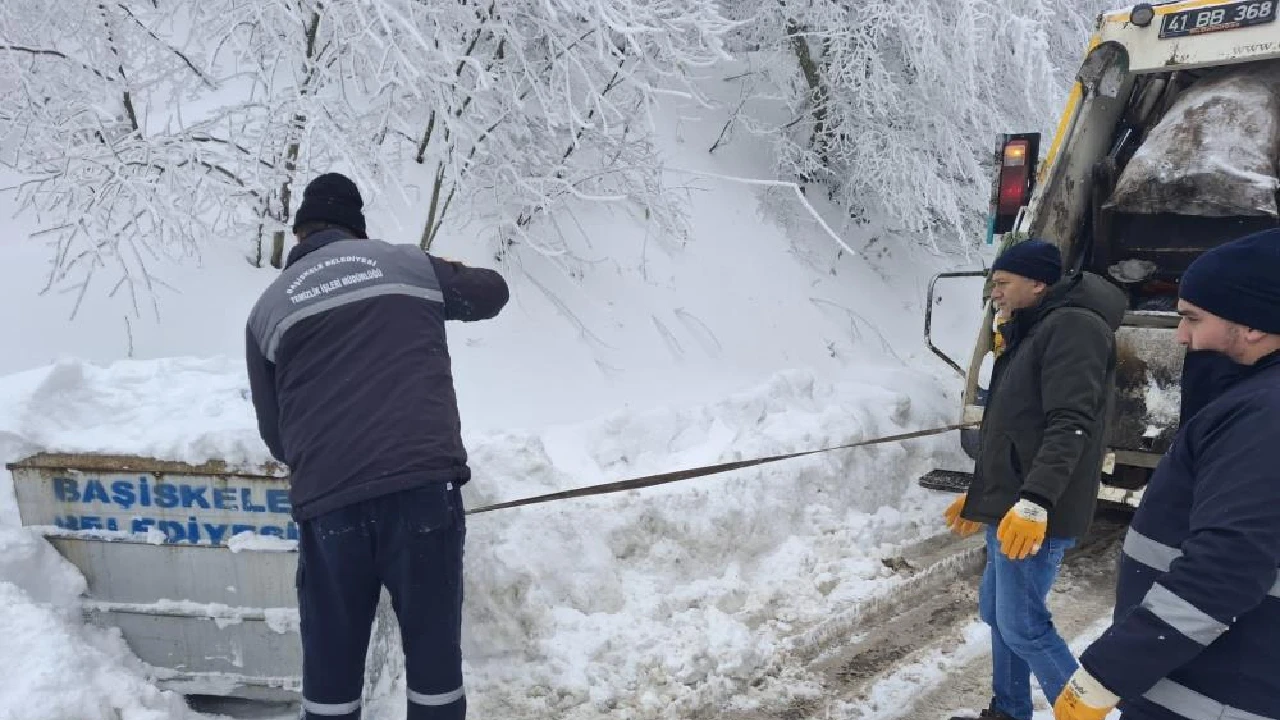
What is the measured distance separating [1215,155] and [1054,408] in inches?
129

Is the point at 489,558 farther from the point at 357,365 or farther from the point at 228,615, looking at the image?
the point at 357,365

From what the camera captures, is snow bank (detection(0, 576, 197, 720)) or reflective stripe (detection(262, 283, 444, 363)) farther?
snow bank (detection(0, 576, 197, 720))

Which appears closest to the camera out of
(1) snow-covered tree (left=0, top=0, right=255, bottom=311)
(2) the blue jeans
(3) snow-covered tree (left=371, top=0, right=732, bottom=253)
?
(2) the blue jeans

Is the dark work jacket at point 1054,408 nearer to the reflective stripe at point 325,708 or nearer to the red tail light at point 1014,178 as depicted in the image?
the reflective stripe at point 325,708

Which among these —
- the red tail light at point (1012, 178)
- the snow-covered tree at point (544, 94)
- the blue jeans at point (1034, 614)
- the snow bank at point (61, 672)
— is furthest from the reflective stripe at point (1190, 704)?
the red tail light at point (1012, 178)

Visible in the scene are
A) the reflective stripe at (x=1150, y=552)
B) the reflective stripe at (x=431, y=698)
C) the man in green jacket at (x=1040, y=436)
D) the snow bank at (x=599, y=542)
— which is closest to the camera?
the reflective stripe at (x=1150, y=552)

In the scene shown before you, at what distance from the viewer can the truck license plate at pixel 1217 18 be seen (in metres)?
4.92

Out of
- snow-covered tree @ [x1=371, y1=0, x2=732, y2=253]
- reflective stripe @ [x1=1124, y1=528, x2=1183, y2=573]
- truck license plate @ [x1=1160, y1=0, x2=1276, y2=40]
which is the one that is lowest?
reflective stripe @ [x1=1124, y1=528, x2=1183, y2=573]

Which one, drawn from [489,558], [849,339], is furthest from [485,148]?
[849,339]

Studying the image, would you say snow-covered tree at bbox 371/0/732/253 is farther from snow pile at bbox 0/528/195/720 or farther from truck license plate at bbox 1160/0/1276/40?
truck license plate at bbox 1160/0/1276/40

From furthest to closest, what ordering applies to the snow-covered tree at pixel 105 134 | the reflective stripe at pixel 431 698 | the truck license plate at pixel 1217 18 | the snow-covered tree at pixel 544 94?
1. the truck license plate at pixel 1217 18
2. the snow-covered tree at pixel 544 94
3. the snow-covered tree at pixel 105 134
4. the reflective stripe at pixel 431 698

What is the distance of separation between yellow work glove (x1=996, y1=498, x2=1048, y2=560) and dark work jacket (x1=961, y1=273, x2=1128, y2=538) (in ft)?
0.12

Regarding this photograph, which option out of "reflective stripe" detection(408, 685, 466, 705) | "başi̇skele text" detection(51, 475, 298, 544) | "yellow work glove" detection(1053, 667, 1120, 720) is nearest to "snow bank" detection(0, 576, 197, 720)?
"başi̇skele text" detection(51, 475, 298, 544)

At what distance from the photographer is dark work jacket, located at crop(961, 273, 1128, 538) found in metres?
2.52
